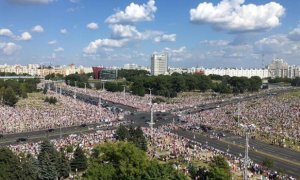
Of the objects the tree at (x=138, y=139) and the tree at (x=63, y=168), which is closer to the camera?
the tree at (x=63, y=168)

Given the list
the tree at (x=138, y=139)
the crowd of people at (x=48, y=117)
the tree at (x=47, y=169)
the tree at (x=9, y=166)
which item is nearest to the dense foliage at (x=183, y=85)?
the crowd of people at (x=48, y=117)

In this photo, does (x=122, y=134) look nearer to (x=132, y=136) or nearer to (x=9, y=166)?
(x=132, y=136)

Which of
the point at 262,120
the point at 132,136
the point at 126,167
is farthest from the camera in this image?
the point at 262,120

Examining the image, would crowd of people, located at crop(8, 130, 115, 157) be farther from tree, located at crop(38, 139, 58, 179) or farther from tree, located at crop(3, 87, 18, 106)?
tree, located at crop(3, 87, 18, 106)

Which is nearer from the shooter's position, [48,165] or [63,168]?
[48,165]

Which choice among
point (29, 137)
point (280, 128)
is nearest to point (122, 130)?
point (29, 137)

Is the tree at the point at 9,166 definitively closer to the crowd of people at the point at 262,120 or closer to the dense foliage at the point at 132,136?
the dense foliage at the point at 132,136

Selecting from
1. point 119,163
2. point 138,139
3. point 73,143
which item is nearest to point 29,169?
point 119,163

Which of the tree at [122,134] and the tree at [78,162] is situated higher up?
the tree at [122,134]
